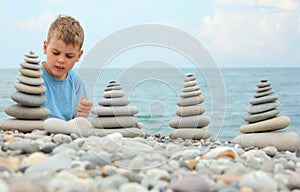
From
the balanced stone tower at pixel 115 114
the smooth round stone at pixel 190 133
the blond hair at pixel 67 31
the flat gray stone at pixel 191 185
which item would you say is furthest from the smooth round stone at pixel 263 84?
the flat gray stone at pixel 191 185

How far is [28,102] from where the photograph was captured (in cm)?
530

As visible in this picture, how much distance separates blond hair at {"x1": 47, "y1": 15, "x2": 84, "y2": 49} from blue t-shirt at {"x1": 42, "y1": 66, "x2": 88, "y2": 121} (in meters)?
0.68

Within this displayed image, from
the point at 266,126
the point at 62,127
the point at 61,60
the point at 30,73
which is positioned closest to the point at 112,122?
the point at 62,127

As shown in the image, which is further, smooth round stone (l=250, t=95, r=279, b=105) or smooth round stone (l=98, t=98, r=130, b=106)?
smooth round stone (l=250, t=95, r=279, b=105)

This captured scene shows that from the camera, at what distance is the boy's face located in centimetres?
538

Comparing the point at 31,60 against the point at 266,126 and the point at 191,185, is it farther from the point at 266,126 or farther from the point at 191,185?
the point at 191,185

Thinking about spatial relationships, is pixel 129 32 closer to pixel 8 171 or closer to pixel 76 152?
pixel 76 152

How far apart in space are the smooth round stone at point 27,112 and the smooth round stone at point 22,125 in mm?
68

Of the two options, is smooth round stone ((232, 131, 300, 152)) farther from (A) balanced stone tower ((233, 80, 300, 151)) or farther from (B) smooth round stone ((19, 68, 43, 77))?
(B) smooth round stone ((19, 68, 43, 77))

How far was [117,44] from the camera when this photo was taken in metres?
4.03

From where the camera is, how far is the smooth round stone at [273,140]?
5.00 m

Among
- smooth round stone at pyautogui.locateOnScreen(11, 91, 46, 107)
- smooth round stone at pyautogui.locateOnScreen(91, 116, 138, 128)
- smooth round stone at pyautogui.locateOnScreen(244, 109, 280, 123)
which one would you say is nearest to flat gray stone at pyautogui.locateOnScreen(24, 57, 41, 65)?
smooth round stone at pyautogui.locateOnScreen(11, 91, 46, 107)

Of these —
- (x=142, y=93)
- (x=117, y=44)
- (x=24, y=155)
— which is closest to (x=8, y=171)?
(x=24, y=155)

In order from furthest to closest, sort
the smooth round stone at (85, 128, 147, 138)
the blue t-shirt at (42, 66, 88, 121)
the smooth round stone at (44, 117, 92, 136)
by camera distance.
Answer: the blue t-shirt at (42, 66, 88, 121) → the smooth round stone at (85, 128, 147, 138) → the smooth round stone at (44, 117, 92, 136)
